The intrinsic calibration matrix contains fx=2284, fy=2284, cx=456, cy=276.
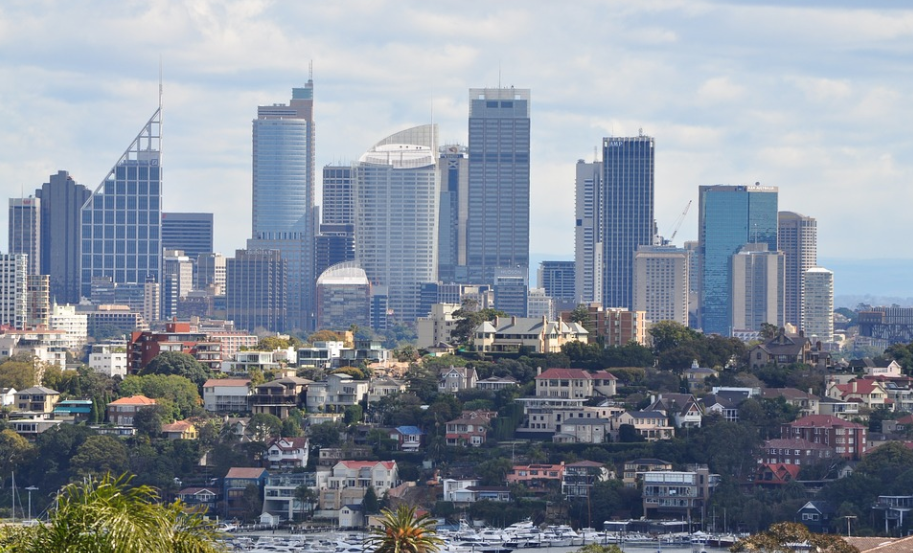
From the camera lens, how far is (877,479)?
67125mm

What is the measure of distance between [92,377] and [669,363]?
72.5ft

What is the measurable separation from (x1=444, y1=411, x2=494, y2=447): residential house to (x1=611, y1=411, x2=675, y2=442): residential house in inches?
167

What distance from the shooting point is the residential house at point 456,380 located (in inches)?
3164

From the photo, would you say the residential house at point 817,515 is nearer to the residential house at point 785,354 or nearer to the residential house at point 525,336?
the residential house at point 785,354

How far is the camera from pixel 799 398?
7762 cm

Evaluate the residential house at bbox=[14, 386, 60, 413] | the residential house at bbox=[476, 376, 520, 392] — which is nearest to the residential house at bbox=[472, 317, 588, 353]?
the residential house at bbox=[476, 376, 520, 392]

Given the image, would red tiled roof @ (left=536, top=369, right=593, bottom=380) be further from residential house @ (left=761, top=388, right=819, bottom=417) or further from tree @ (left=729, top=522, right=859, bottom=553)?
tree @ (left=729, top=522, right=859, bottom=553)

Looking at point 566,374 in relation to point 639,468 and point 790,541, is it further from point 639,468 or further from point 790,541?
point 790,541

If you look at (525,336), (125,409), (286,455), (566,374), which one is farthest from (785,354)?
(125,409)

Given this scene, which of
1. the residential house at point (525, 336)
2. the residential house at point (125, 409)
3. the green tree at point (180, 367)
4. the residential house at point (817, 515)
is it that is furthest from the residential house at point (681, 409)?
the green tree at point (180, 367)

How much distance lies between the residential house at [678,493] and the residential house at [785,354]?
1695 cm

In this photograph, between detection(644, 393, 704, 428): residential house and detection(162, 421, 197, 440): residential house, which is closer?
detection(644, 393, 704, 428): residential house

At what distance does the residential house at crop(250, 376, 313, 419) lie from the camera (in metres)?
80.1

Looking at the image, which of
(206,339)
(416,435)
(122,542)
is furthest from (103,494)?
(206,339)
